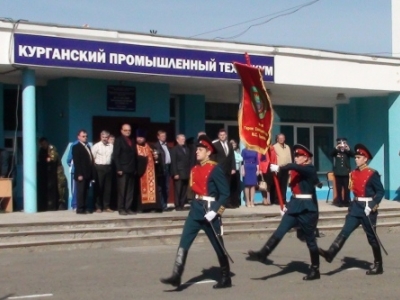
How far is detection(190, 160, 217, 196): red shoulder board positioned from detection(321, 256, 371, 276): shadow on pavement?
2.65 meters

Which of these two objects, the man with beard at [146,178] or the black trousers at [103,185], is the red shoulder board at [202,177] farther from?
the black trousers at [103,185]

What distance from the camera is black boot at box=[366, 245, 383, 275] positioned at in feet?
40.7

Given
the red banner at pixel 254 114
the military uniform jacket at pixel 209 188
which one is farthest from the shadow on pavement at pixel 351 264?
the military uniform jacket at pixel 209 188

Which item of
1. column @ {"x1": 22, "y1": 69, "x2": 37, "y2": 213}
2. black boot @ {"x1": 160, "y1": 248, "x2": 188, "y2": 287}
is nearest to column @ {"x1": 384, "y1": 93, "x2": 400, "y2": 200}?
column @ {"x1": 22, "y1": 69, "x2": 37, "y2": 213}

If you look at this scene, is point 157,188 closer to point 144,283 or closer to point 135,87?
point 135,87

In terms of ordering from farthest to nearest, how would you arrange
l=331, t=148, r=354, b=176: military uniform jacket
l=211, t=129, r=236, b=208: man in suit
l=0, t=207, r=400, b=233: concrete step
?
1. l=331, t=148, r=354, b=176: military uniform jacket
2. l=211, t=129, r=236, b=208: man in suit
3. l=0, t=207, r=400, b=233: concrete step

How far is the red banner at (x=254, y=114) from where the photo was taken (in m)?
13.0

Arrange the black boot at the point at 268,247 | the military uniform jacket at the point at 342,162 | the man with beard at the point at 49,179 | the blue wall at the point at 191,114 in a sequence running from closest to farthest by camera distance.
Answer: the black boot at the point at 268,247
the man with beard at the point at 49,179
the military uniform jacket at the point at 342,162
the blue wall at the point at 191,114

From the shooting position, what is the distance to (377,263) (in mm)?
12477

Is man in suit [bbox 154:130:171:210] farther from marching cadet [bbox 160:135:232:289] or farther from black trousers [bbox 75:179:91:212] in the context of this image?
marching cadet [bbox 160:135:232:289]

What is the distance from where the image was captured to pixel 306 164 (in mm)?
12047

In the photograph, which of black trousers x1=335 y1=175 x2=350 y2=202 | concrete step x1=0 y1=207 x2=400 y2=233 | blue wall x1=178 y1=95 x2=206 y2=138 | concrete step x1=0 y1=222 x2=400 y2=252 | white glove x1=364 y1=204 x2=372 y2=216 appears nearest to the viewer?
white glove x1=364 y1=204 x2=372 y2=216

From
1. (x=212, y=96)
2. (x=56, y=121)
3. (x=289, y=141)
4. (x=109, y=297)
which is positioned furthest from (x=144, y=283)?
(x=289, y=141)

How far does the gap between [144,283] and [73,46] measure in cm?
737
